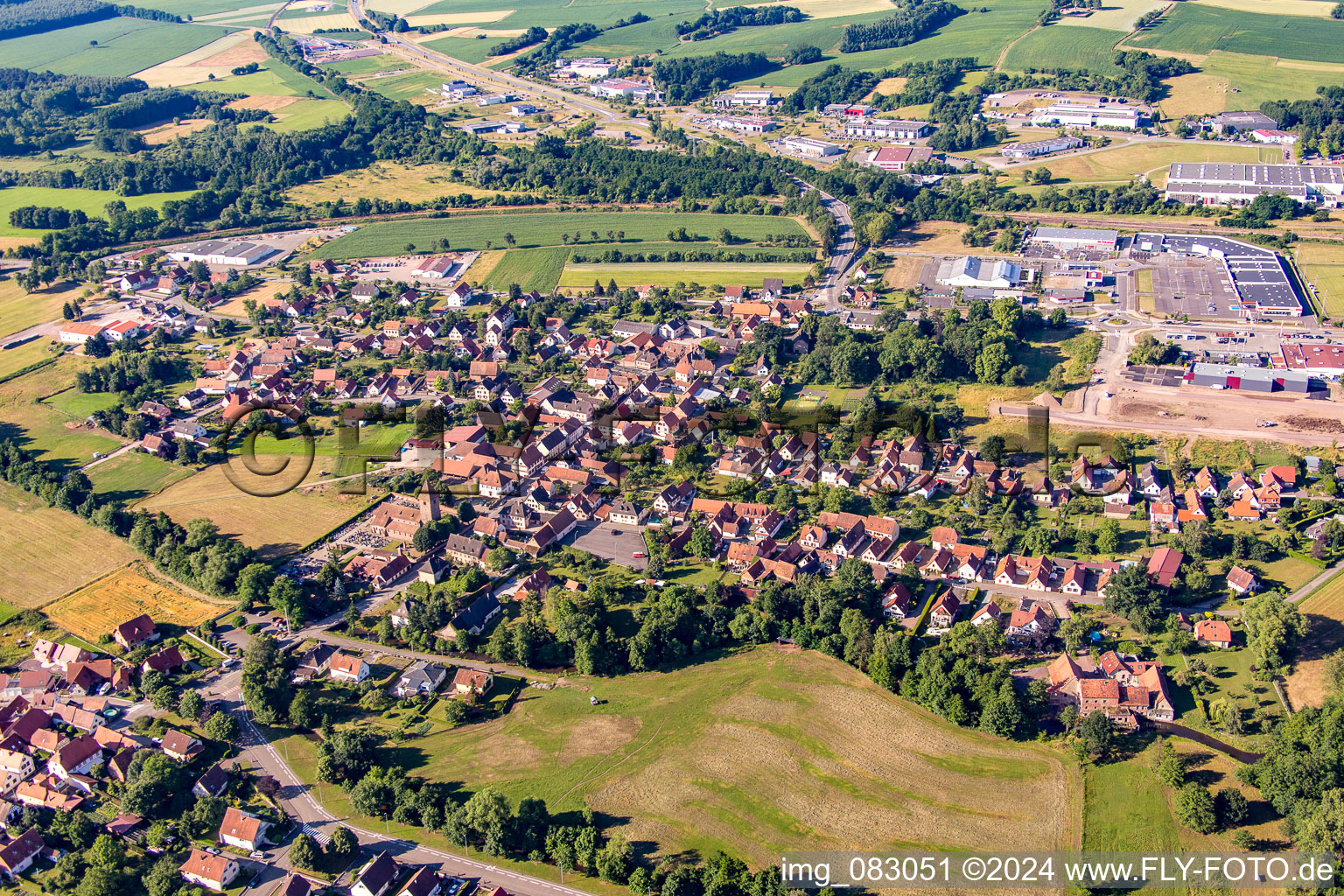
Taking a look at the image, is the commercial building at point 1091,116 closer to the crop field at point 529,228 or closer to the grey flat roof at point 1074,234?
the grey flat roof at point 1074,234

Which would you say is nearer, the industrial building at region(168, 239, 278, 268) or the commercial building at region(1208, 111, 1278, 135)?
the industrial building at region(168, 239, 278, 268)

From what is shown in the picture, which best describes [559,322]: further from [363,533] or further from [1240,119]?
[1240,119]

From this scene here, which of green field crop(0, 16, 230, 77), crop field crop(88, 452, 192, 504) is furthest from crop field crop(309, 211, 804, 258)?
green field crop(0, 16, 230, 77)

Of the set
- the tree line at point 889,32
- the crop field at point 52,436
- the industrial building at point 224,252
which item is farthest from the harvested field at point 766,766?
the tree line at point 889,32

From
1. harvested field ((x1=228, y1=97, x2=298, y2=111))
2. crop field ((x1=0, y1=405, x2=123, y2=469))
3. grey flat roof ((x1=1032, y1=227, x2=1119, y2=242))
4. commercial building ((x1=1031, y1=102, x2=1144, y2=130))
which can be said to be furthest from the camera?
harvested field ((x1=228, y1=97, x2=298, y2=111))

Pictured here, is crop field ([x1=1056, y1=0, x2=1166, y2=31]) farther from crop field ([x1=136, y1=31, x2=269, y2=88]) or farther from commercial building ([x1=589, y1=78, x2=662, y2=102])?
crop field ([x1=136, y1=31, x2=269, y2=88])

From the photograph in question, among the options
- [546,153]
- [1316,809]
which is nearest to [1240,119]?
[546,153]
